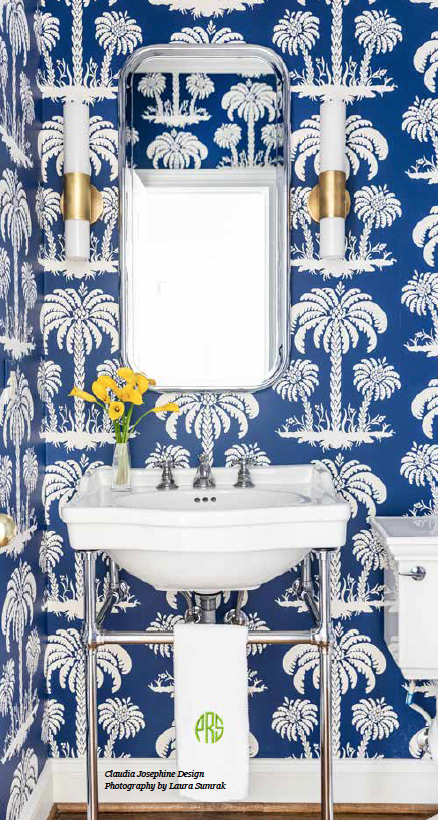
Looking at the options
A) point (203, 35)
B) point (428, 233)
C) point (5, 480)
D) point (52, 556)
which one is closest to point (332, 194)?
point (428, 233)

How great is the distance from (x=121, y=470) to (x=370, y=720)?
96 cm

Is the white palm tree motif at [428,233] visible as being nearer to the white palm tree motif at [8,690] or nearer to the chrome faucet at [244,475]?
the chrome faucet at [244,475]

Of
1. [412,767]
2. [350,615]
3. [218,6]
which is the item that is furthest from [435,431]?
[218,6]

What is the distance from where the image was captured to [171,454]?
192cm

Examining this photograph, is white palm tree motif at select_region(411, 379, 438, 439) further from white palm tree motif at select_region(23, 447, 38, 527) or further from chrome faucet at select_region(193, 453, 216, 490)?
white palm tree motif at select_region(23, 447, 38, 527)

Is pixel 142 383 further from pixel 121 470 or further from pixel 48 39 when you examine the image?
pixel 48 39

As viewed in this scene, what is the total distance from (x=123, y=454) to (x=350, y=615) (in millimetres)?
754

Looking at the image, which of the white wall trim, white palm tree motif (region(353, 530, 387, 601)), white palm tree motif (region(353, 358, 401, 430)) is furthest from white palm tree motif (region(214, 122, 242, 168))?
the white wall trim

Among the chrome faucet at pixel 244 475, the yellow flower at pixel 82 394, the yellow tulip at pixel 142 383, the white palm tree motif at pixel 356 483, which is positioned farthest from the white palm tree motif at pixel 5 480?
the white palm tree motif at pixel 356 483

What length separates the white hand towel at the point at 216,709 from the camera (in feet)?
5.00

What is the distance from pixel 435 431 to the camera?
1.91 meters

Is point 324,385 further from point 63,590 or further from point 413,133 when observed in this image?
point 63,590

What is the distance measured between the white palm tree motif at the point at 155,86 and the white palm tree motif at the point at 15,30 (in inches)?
12.3

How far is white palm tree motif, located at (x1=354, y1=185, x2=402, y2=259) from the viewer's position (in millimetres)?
1893
